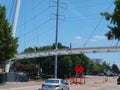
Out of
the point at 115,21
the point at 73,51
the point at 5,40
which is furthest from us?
the point at 73,51

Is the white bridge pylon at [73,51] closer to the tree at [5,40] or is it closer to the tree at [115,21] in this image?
the tree at [5,40]

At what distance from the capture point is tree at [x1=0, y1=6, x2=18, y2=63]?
59750mm

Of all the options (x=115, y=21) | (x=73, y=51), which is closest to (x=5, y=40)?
(x=73, y=51)

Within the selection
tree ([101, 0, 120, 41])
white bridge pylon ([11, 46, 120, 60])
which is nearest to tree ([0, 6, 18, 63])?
white bridge pylon ([11, 46, 120, 60])

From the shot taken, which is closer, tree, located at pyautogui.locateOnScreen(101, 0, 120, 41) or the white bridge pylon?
tree, located at pyautogui.locateOnScreen(101, 0, 120, 41)

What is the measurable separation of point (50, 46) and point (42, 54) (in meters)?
31.9

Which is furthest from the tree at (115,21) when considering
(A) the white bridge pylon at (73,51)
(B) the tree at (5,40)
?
(A) the white bridge pylon at (73,51)

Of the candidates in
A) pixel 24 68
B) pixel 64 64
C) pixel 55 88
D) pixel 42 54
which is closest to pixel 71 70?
Result: pixel 64 64

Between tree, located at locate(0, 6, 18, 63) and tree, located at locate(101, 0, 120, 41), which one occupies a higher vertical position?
tree, located at locate(0, 6, 18, 63)

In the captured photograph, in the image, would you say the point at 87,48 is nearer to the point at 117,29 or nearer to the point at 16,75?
the point at 16,75

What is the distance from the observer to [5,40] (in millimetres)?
59906

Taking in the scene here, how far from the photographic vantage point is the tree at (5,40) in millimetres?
59750

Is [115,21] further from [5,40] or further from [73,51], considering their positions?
[73,51]

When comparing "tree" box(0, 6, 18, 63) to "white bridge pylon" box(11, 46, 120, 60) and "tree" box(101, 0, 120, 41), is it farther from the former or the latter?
"tree" box(101, 0, 120, 41)
